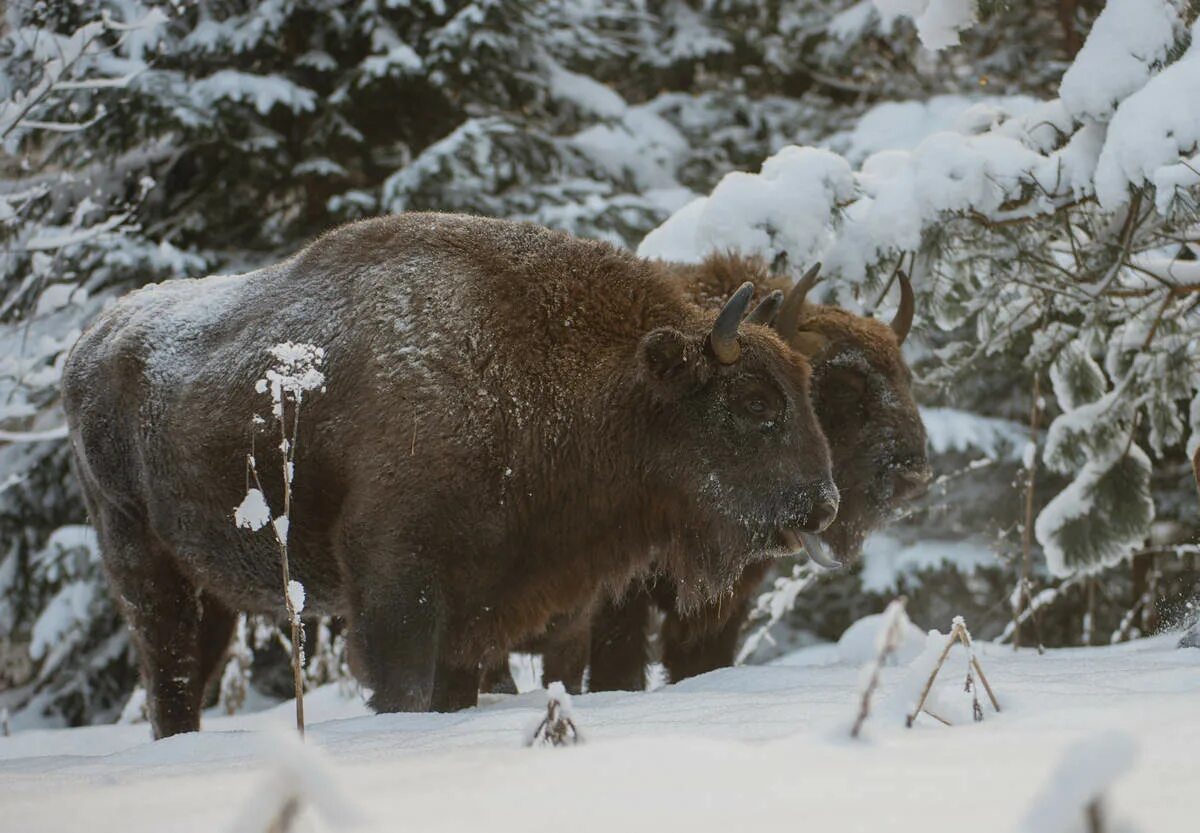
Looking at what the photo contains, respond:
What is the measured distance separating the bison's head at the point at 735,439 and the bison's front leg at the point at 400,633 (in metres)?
1.00

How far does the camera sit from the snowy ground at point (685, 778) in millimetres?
1582

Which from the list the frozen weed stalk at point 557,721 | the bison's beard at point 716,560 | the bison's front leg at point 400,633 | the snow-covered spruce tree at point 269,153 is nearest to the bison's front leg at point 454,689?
the bison's front leg at point 400,633

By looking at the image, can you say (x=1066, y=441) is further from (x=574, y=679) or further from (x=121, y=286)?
(x=121, y=286)

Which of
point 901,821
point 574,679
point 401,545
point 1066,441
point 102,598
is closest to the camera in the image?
point 901,821

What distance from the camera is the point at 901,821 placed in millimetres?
1591

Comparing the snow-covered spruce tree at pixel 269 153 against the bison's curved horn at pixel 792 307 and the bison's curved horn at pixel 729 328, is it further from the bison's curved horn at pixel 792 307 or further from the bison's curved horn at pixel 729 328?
the bison's curved horn at pixel 729 328

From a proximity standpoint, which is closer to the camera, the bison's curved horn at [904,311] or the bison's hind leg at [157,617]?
the bison's hind leg at [157,617]

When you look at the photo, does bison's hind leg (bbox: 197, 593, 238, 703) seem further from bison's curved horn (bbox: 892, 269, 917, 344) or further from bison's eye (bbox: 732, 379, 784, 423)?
bison's curved horn (bbox: 892, 269, 917, 344)

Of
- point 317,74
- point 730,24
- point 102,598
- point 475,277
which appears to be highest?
point 730,24

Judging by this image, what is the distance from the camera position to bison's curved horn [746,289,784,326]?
5039 mm

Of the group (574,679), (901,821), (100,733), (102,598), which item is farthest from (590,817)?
(102,598)

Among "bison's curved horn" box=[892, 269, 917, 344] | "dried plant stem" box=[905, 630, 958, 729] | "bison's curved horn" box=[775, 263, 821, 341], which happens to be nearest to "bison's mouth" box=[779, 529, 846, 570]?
"bison's curved horn" box=[775, 263, 821, 341]

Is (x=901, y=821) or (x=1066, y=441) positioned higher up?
(x=1066, y=441)

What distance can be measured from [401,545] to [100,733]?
3.81 meters
